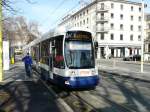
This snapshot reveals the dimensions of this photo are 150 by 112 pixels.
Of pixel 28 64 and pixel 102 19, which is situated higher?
pixel 102 19

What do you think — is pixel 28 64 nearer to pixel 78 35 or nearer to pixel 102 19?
pixel 78 35

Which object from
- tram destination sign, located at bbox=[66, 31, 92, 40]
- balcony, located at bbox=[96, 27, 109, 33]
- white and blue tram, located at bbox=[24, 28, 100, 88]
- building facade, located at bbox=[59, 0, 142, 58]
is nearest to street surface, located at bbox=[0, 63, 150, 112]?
white and blue tram, located at bbox=[24, 28, 100, 88]

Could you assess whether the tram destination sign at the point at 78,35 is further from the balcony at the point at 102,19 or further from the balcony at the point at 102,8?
the balcony at the point at 102,8

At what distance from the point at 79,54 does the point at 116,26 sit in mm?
80521

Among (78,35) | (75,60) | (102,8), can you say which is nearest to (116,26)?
(102,8)

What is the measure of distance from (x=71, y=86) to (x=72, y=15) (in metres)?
92.7

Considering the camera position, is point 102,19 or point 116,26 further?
point 116,26

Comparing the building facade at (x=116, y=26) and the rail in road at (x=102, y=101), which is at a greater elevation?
the building facade at (x=116, y=26)

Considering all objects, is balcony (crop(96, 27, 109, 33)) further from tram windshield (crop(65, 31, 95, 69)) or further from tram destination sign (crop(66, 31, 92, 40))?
tram windshield (crop(65, 31, 95, 69))

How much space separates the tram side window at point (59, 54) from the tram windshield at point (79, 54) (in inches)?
10.1

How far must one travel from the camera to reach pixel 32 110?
402 inches

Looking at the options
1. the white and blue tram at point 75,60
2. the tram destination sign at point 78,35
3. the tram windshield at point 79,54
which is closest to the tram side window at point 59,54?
the white and blue tram at point 75,60

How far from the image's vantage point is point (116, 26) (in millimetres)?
94062

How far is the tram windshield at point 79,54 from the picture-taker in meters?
14.7
